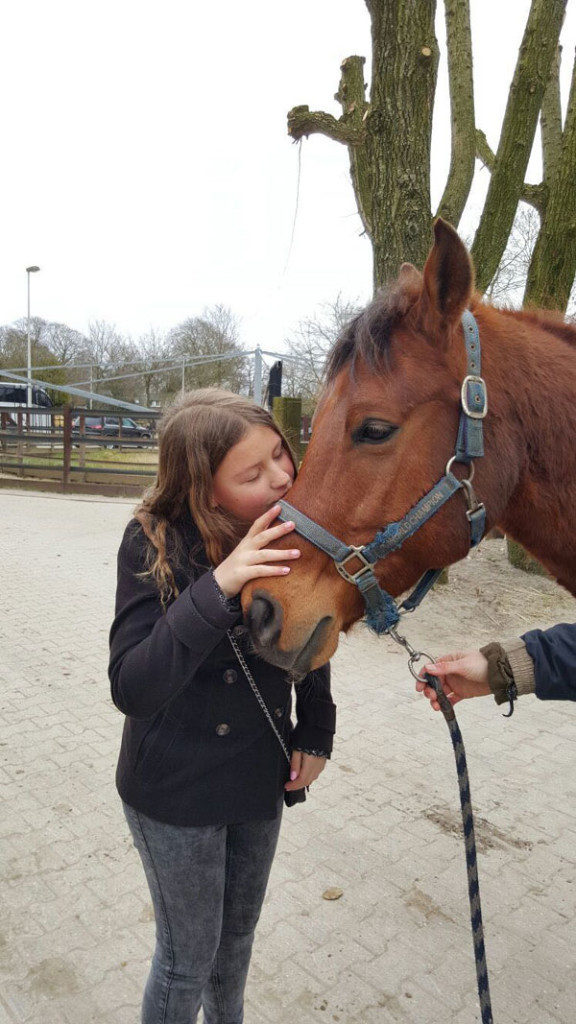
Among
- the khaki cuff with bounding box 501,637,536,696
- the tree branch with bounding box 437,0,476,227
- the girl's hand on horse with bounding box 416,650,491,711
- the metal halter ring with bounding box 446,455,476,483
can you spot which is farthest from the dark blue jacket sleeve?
the tree branch with bounding box 437,0,476,227

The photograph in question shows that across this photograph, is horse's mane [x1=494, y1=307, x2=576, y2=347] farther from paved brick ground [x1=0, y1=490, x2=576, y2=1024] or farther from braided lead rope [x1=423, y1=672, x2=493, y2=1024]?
paved brick ground [x1=0, y1=490, x2=576, y2=1024]

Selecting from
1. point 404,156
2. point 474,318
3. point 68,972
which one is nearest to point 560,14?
point 404,156

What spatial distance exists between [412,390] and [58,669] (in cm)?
414

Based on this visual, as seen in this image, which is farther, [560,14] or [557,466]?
[560,14]

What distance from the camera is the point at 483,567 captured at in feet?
25.4

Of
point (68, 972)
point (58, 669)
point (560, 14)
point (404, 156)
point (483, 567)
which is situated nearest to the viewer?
point (68, 972)

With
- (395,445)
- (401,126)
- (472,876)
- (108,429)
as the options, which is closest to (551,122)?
(401,126)

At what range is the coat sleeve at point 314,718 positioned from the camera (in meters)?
1.76

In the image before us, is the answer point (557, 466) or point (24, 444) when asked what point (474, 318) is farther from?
point (24, 444)

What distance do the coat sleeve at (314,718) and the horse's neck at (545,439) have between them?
731 mm

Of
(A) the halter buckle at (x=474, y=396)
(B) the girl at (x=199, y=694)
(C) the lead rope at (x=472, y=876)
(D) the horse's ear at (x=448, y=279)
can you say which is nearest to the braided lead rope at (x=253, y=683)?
(B) the girl at (x=199, y=694)

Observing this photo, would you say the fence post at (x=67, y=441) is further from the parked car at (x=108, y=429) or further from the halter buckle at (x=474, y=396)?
the halter buckle at (x=474, y=396)

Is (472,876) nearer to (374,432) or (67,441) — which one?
(374,432)

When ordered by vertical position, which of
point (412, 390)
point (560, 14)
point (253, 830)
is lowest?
point (253, 830)
